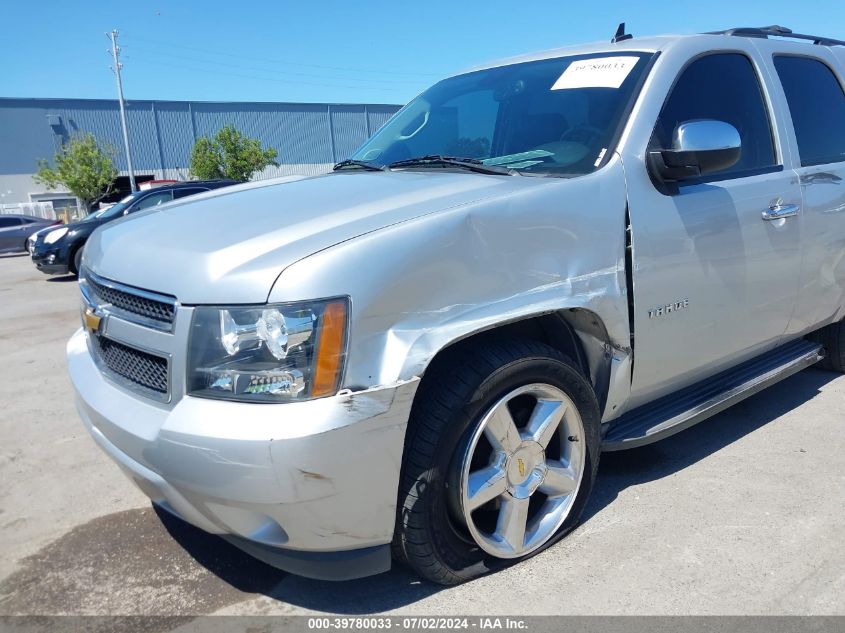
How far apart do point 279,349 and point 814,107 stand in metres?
3.36

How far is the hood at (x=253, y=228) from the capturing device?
2.03m

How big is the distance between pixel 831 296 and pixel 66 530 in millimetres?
4082

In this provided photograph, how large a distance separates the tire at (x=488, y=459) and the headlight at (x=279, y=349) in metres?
0.39

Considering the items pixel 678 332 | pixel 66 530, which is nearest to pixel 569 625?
pixel 678 332

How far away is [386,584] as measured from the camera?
2512 millimetres

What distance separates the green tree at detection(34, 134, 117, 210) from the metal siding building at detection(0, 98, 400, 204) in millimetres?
4057

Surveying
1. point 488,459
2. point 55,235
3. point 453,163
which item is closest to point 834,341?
point 453,163

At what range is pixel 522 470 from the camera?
2.47m

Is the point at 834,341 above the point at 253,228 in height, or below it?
below

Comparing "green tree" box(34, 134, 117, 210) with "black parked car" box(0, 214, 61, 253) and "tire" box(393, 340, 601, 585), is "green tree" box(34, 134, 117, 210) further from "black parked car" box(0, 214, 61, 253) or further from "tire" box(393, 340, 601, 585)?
"tire" box(393, 340, 601, 585)

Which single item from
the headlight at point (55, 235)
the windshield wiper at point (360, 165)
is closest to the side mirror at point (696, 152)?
the windshield wiper at point (360, 165)

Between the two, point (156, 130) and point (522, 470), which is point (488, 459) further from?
point (156, 130)

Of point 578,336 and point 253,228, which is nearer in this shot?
point 253,228

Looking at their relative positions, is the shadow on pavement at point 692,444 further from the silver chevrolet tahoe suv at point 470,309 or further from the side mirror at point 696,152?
the side mirror at point 696,152
